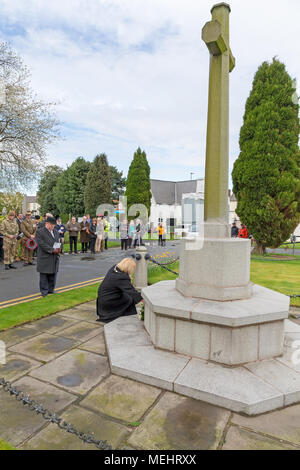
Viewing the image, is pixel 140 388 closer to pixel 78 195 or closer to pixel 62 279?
pixel 62 279

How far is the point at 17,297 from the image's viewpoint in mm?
7008

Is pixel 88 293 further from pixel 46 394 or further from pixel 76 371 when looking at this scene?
pixel 46 394

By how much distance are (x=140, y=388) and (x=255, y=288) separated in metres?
2.76

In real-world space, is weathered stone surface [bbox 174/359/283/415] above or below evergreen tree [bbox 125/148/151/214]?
below

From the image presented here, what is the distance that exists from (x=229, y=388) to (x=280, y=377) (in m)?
0.72

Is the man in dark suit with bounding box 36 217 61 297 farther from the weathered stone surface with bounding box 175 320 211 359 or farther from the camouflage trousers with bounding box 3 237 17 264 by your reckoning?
the camouflage trousers with bounding box 3 237 17 264

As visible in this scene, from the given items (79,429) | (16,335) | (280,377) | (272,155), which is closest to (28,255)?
(16,335)

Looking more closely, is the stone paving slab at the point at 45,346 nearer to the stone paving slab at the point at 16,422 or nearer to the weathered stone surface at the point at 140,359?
the weathered stone surface at the point at 140,359

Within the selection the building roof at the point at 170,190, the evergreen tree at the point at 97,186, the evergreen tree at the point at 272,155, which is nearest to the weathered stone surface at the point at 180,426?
the evergreen tree at the point at 272,155

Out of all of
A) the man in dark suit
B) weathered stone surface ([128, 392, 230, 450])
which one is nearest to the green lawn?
the man in dark suit

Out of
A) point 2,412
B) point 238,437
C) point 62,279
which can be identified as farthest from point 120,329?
point 62,279

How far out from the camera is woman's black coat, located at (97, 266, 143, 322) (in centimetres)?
519

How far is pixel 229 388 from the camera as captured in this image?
9.90 ft

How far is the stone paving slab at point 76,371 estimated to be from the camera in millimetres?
3223
